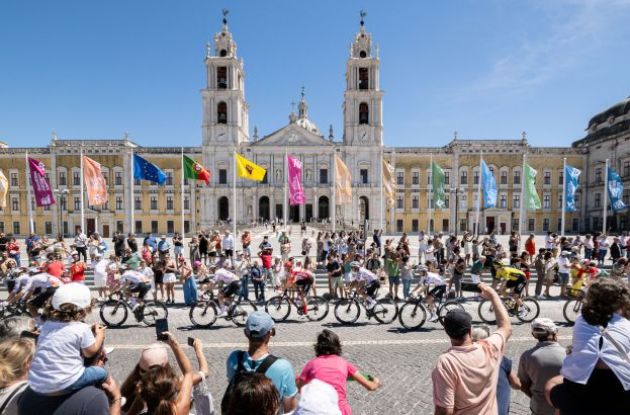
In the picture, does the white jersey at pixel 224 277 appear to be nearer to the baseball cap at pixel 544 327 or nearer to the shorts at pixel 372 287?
the shorts at pixel 372 287

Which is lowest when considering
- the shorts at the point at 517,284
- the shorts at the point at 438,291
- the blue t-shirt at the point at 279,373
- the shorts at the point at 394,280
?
the shorts at the point at 394,280

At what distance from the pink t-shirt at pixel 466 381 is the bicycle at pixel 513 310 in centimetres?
730

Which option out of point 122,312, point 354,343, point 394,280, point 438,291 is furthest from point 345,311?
point 122,312

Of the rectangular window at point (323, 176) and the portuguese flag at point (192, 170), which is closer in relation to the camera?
the portuguese flag at point (192, 170)

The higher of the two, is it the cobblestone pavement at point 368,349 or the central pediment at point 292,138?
the central pediment at point 292,138

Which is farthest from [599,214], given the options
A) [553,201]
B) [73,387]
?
[73,387]

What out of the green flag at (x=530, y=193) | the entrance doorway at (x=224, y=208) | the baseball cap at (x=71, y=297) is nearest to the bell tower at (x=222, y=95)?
the entrance doorway at (x=224, y=208)

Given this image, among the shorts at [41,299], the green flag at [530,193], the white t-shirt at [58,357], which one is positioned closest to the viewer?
the white t-shirt at [58,357]

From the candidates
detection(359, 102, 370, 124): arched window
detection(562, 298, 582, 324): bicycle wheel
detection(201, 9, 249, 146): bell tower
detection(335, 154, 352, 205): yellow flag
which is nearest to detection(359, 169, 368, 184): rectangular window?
detection(359, 102, 370, 124): arched window

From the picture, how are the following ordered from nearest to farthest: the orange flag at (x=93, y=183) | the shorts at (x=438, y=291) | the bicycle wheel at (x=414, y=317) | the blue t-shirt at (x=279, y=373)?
the blue t-shirt at (x=279, y=373)
the bicycle wheel at (x=414, y=317)
the shorts at (x=438, y=291)
the orange flag at (x=93, y=183)

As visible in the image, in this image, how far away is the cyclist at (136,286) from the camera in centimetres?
919

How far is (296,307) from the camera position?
10000 mm

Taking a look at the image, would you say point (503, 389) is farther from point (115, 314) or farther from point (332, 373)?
point (115, 314)

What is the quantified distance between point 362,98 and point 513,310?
42.5 metres
